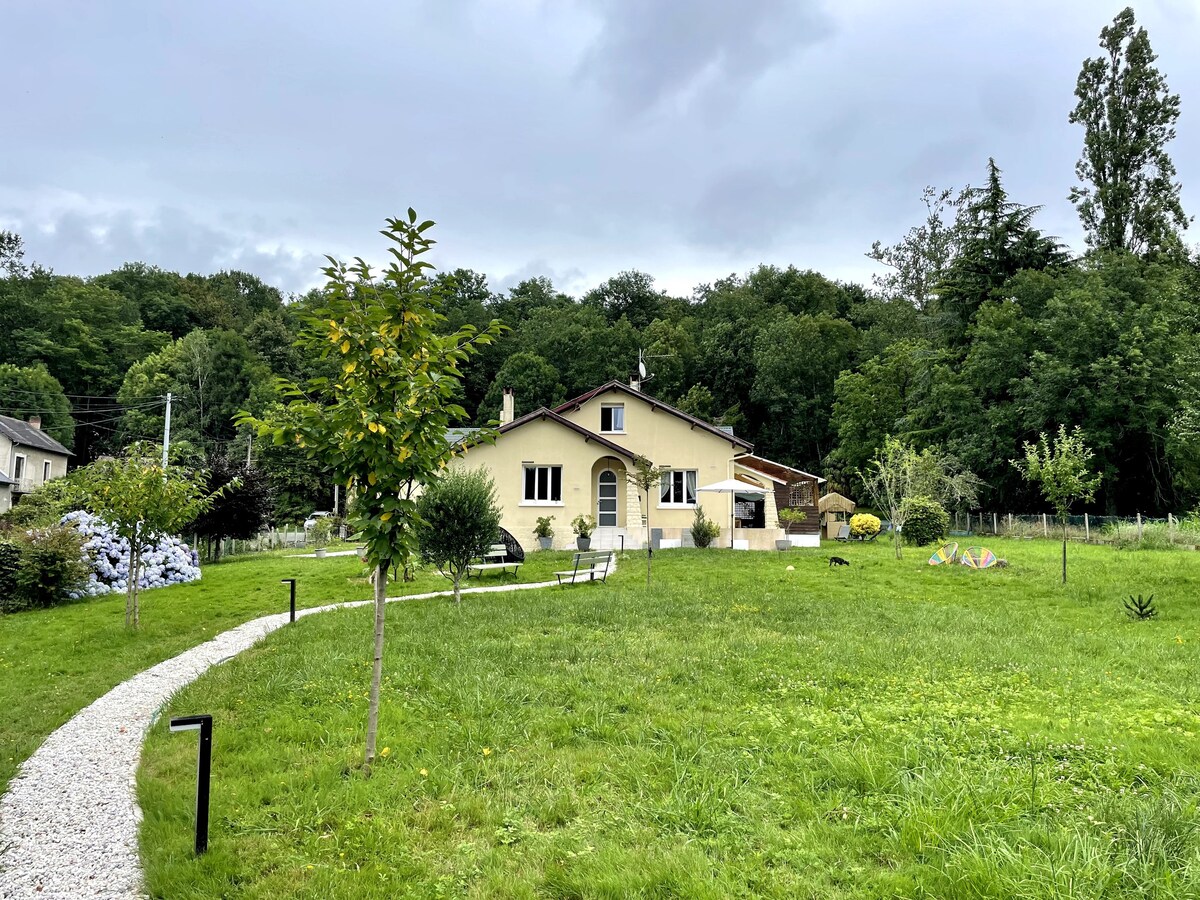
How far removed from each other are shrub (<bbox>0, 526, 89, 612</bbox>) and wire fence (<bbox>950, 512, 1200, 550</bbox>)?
81.2 ft

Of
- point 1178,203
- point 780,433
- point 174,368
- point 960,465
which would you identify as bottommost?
point 960,465

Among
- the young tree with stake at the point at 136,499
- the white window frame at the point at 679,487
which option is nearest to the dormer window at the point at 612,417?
the white window frame at the point at 679,487

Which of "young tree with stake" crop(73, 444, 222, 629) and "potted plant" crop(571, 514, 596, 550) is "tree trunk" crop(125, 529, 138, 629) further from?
"potted plant" crop(571, 514, 596, 550)

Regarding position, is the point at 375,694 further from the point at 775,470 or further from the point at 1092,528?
the point at 775,470

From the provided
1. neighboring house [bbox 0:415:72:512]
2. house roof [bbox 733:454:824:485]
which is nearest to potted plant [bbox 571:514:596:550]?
house roof [bbox 733:454:824:485]

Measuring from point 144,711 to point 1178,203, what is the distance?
51263mm

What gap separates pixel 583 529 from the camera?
25.7 m

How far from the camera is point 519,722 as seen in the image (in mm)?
5977

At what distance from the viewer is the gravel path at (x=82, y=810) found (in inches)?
151

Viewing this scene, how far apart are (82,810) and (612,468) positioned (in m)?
23.3

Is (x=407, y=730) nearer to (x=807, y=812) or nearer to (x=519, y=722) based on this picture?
(x=519, y=722)

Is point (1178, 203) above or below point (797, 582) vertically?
above

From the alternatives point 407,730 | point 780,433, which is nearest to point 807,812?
point 407,730

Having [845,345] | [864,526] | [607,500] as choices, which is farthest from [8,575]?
[845,345]
